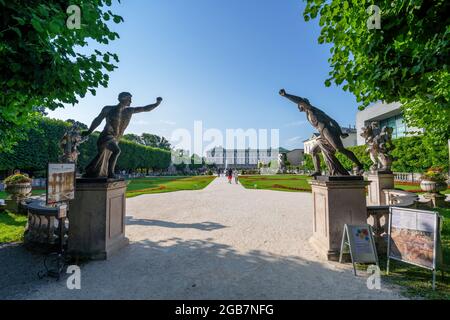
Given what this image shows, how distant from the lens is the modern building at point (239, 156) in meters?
120

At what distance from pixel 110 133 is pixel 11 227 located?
6.20m

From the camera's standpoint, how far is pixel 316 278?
388 cm

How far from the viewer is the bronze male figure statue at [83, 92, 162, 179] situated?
522cm

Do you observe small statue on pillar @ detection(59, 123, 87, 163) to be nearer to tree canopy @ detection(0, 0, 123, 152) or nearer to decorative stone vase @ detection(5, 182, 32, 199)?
decorative stone vase @ detection(5, 182, 32, 199)

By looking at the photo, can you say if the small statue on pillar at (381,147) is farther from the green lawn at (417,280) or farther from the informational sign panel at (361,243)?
the informational sign panel at (361,243)

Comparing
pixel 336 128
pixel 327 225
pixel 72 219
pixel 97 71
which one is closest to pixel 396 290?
pixel 327 225

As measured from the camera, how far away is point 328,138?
524 cm

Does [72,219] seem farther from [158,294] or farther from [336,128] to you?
[336,128]

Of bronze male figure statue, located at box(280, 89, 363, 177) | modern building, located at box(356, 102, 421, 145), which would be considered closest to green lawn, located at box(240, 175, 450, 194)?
bronze male figure statue, located at box(280, 89, 363, 177)

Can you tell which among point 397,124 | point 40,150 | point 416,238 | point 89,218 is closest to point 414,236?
point 416,238

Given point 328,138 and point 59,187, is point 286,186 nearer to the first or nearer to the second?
point 328,138

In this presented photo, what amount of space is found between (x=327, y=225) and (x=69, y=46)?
674 centimetres

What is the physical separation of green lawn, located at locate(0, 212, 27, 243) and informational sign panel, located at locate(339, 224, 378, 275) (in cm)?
873

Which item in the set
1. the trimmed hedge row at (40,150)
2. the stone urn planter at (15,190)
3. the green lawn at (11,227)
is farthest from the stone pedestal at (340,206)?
the trimmed hedge row at (40,150)
